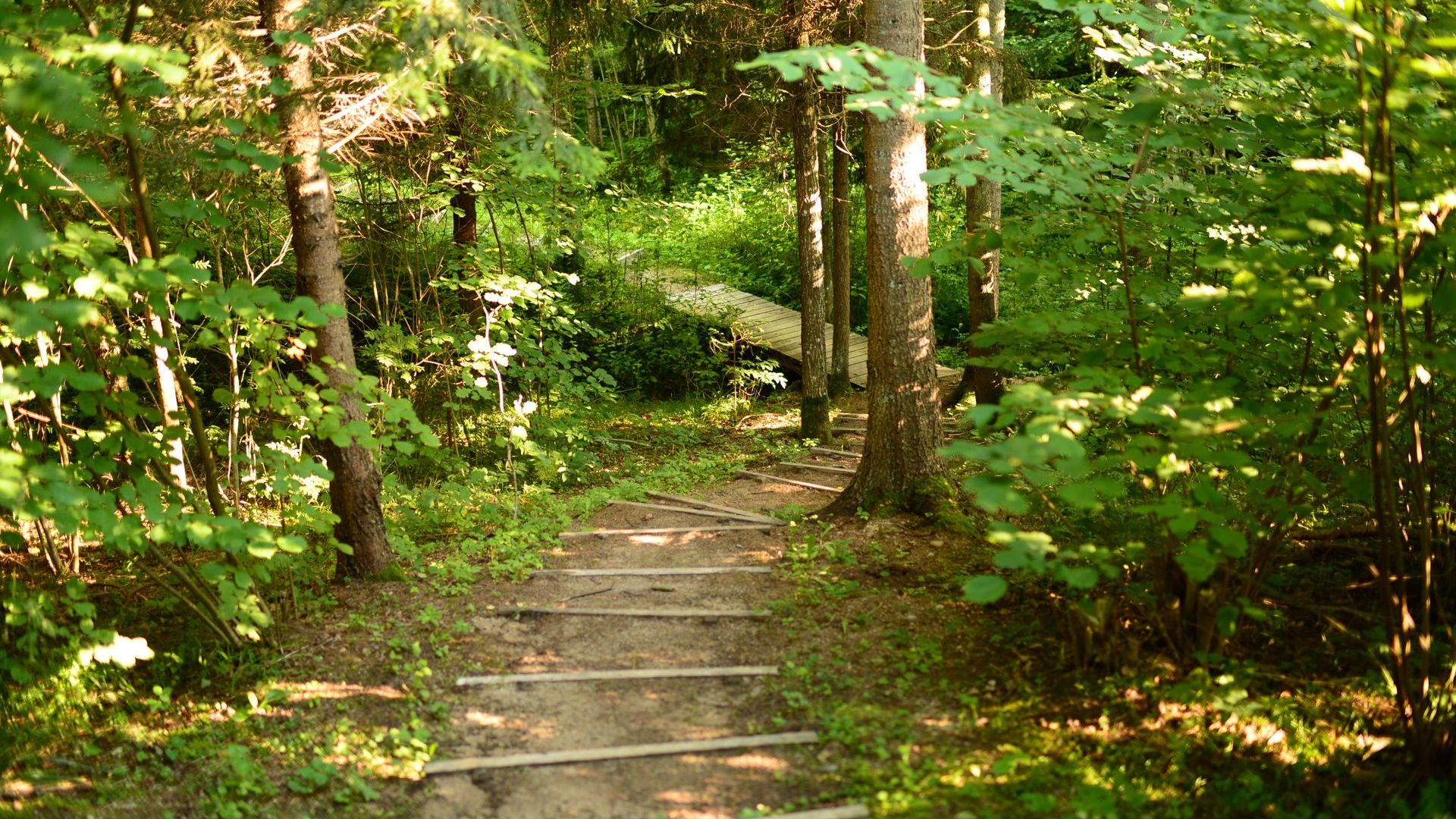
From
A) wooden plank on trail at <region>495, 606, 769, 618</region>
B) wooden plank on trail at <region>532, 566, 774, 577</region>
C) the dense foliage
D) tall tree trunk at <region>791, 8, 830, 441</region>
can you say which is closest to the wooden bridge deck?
tall tree trunk at <region>791, 8, 830, 441</region>

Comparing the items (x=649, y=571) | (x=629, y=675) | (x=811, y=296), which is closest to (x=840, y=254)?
(x=811, y=296)

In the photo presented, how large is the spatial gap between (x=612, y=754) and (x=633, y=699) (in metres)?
0.52

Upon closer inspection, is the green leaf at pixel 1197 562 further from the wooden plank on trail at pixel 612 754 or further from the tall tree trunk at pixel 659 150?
the tall tree trunk at pixel 659 150

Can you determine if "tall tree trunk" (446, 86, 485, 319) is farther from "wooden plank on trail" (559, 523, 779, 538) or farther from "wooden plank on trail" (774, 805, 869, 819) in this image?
"wooden plank on trail" (774, 805, 869, 819)

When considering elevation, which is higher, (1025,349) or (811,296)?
(811,296)

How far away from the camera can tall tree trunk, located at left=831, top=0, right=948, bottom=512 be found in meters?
6.36

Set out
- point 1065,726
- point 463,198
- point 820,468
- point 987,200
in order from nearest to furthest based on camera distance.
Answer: point 1065,726
point 820,468
point 463,198
point 987,200

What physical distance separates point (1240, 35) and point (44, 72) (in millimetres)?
4343

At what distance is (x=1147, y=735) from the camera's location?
3801 mm

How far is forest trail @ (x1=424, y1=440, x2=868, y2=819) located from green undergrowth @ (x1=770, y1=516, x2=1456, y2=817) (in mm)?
220

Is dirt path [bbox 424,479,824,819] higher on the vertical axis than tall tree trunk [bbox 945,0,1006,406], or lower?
lower

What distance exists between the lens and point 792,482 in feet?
27.0

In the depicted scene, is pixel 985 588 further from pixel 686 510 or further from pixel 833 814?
pixel 686 510

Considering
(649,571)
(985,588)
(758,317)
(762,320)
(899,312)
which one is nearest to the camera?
(985,588)
